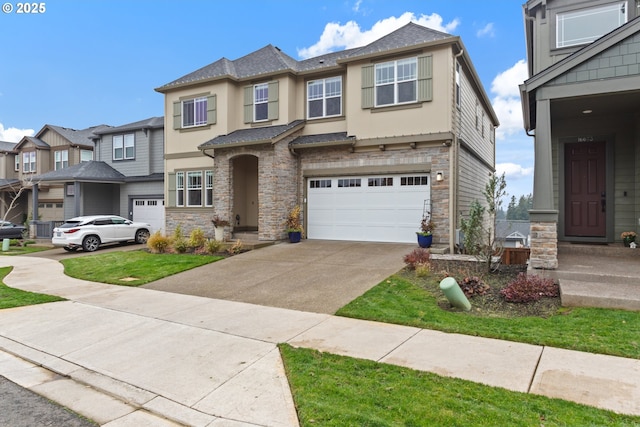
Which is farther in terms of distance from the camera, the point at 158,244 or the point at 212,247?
the point at 158,244

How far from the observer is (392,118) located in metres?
13.4

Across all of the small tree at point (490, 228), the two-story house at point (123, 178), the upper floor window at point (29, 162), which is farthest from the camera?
the upper floor window at point (29, 162)

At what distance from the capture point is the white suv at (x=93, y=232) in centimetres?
1652

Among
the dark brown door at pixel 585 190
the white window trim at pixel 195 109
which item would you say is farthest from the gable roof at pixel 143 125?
the dark brown door at pixel 585 190

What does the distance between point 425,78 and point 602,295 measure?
Answer: 890 centimetres

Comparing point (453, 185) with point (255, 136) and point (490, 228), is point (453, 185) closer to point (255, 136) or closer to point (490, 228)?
point (490, 228)

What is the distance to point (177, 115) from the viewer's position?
18.1m

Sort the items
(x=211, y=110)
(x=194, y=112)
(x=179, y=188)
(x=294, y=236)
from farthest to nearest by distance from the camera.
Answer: (x=179, y=188), (x=194, y=112), (x=211, y=110), (x=294, y=236)

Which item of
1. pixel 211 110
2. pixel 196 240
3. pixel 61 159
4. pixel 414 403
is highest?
pixel 211 110

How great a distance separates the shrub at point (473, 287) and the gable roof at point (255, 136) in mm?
9076

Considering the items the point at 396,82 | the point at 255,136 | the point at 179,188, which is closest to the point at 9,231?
the point at 179,188

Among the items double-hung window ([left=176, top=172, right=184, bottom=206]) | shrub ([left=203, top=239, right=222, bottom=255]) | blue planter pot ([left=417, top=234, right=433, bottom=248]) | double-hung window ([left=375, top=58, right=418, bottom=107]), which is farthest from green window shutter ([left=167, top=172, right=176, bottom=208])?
blue planter pot ([left=417, top=234, right=433, bottom=248])

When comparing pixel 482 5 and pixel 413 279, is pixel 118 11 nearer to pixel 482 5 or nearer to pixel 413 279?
pixel 482 5

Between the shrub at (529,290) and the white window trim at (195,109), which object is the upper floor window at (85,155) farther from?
the shrub at (529,290)
